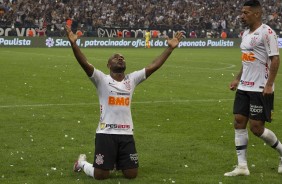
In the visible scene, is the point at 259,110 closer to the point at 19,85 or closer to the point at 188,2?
the point at 19,85

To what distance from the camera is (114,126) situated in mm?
8914

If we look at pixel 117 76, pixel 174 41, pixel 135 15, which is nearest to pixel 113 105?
pixel 117 76

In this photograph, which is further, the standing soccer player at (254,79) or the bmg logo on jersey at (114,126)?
the standing soccer player at (254,79)

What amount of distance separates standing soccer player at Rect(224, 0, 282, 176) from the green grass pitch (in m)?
0.55

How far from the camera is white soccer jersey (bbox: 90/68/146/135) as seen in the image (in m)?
8.91

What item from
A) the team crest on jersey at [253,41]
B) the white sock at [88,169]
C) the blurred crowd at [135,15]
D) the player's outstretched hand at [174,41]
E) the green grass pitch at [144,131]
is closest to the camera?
the white sock at [88,169]

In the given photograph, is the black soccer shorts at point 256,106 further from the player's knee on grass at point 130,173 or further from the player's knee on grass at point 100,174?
the player's knee on grass at point 100,174

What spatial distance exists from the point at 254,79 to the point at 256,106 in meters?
0.39

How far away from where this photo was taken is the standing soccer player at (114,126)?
8.82 m

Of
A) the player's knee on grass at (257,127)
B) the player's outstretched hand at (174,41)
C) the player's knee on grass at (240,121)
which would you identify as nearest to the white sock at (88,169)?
the player's outstretched hand at (174,41)

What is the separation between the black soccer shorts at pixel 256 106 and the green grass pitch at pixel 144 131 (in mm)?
846

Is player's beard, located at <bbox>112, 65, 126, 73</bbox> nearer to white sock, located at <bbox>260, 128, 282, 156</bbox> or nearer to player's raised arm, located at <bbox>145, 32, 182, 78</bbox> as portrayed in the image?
player's raised arm, located at <bbox>145, 32, 182, 78</bbox>

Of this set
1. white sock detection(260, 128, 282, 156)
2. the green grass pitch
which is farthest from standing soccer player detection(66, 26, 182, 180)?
white sock detection(260, 128, 282, 156)

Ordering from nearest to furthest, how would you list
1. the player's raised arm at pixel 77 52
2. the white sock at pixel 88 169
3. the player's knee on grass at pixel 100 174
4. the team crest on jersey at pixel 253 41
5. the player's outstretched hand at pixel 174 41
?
the player's raised arm at pixel 77 52 < the player's knee on grass at pixel 100 174 < the white sock at pixel 88 169 < the player's outstretched hand at pixel 174 41 < the team crest on jersey at pixel 253 41
